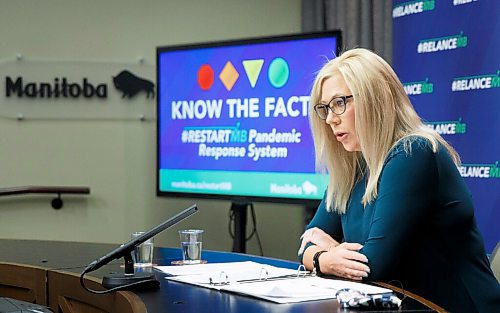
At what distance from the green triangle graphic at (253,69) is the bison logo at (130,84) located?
0.74 meters

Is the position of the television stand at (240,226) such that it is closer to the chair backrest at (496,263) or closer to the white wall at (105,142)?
the white wall at (105,142)

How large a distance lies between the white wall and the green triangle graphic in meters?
0.64

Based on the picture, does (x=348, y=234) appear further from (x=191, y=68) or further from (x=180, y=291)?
(x=191, y=68)

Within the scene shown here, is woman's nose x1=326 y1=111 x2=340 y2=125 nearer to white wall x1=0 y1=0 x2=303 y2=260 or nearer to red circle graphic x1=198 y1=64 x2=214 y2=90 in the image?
red circle graphic x1=198 y1=64 x2=214 y2=90

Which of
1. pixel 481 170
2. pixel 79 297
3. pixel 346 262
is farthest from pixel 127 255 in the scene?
pixel 481 170

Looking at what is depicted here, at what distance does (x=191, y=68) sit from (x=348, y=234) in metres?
2.49

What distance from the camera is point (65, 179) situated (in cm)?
488

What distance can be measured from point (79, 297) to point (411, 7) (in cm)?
243

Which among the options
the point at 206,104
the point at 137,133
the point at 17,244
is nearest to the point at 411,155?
the point at 17,244

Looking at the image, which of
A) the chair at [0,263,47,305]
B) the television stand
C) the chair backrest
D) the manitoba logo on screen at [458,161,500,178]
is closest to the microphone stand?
the chair at [0,263,47,305]

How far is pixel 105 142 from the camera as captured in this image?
4.93m

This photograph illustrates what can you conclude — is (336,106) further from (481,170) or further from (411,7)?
(411,7)

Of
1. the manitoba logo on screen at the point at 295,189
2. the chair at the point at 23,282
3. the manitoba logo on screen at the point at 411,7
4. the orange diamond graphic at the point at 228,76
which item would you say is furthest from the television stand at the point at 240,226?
the chair at the point at 23,282

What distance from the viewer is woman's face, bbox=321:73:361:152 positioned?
7.30ft
